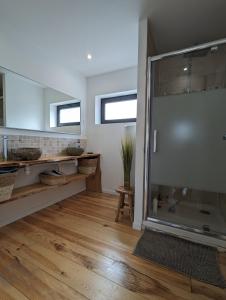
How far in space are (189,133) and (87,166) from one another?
172 centimetres

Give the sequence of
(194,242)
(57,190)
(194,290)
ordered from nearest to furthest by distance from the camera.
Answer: (194,290) < (194,242) < (57,190)

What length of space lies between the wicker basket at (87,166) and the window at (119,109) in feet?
2.82

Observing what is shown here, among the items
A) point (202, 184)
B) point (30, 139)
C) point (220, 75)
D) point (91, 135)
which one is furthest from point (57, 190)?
point (220, 75)

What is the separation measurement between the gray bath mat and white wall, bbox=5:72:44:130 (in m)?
1.96

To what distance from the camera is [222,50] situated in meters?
1.49

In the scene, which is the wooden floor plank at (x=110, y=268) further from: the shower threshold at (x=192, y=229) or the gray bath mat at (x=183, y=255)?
the shower threshold at (x=192, y=229)

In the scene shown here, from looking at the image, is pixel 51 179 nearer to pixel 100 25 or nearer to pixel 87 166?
pixel 87 166

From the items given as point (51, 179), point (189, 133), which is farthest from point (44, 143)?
point (189, 133)

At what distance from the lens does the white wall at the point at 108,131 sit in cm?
272

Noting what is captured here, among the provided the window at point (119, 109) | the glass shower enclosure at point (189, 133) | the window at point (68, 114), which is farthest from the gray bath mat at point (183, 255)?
the window at point (68, 114)

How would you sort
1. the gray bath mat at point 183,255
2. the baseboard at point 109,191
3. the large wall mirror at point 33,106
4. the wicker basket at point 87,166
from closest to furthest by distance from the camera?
1. the gray bath mat at point 183,255
2. the large wall mirror at point 33,106
3. the wicker basket at point 87,166
4. the baseboard at point 109,191

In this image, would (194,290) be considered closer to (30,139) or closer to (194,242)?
(194,242)

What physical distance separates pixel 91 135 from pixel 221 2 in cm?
241

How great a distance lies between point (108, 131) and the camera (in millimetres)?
2875
